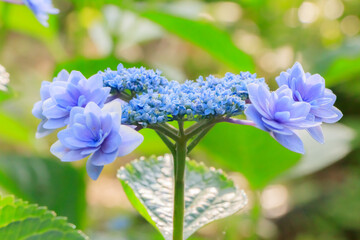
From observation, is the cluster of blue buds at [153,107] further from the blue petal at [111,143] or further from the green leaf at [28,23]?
the green leaf at [28,23]

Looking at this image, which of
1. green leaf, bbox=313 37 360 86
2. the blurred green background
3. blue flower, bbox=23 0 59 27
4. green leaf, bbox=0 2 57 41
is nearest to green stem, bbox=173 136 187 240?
blue flower, bbox=23 0 59 27

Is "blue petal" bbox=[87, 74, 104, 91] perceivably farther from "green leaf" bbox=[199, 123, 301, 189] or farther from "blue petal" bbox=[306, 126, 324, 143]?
"green leaf" bbox=[199, 123, 301, 189]

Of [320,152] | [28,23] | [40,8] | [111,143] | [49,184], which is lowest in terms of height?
[111,143]

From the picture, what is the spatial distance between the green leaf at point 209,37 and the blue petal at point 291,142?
75cm

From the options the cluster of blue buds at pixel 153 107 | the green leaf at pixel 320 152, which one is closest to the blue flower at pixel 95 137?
the cluster of blue buds at pixel 153 107

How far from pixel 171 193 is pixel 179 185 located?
17cm

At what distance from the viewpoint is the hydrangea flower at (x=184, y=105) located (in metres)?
0.45

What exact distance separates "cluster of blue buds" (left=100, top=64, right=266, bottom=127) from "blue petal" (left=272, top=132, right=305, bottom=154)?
0.04m

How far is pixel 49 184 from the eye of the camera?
1.26 metres

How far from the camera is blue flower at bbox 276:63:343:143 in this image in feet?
1.59

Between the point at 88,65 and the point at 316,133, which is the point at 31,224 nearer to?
the point at 316,133

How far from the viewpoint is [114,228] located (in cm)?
189

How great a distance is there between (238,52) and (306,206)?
1589 millimetres

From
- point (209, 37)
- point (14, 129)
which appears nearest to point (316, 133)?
point (209, 37)
